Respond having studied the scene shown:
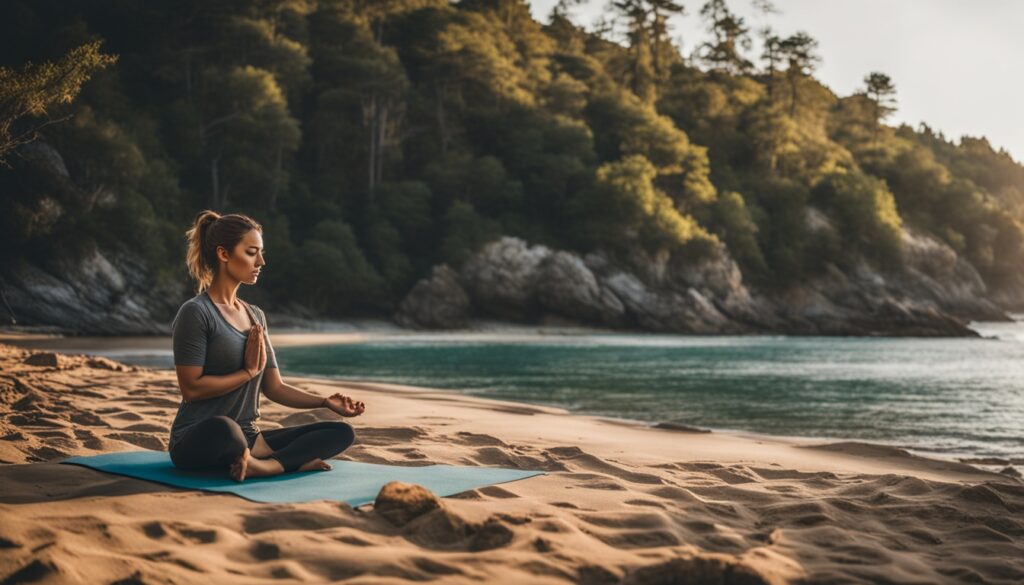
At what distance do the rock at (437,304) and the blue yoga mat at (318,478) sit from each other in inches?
1575

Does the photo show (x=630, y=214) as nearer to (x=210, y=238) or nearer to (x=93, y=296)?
(x=93, y=296)

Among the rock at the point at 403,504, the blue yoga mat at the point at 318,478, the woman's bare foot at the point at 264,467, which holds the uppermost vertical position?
the rock at the point at 403,504

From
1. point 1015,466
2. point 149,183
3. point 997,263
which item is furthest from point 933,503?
point 997,263

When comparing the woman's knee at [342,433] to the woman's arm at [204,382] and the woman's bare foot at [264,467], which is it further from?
A: the woman's arm at [204,382]

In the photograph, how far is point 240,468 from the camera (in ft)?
13.8

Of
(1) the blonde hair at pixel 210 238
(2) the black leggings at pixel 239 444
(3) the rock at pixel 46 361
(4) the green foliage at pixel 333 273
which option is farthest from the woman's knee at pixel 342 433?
(4) the green foliage at pixel 333 273

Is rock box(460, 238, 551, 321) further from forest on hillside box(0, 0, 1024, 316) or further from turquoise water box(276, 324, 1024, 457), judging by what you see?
turquoise water box(276, 324, 1024, 457)

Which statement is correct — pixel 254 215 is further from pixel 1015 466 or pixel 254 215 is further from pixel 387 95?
pixel 1015 466

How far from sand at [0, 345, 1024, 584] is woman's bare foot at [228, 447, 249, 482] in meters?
0.25

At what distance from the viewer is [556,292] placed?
47.1m

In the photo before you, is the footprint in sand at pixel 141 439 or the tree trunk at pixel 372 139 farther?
the tree trunk at pixel 372 139

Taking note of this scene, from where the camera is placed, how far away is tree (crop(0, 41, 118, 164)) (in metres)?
16.1

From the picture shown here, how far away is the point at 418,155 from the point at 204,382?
53.3 metres

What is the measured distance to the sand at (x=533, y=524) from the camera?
111 inches
